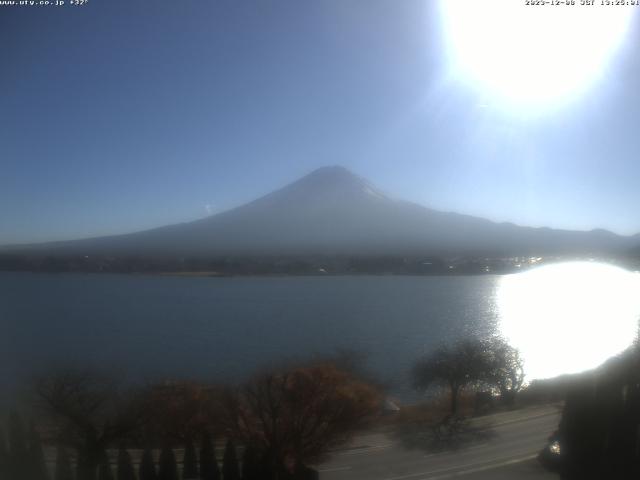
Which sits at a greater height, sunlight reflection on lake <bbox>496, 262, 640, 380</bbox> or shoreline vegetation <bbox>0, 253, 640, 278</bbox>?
shoreline vegetation <bbox>0, 253, 640, 278</bbox>

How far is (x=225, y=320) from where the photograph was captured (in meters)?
2.81

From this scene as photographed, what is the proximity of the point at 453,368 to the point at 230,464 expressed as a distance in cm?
108

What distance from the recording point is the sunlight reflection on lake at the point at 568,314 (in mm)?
2332

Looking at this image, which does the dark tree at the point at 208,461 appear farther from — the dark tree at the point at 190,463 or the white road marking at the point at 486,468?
the white road marking at the point at 486,468

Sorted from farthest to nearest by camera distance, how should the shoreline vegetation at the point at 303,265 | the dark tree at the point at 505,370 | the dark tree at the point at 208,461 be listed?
the shoreline vegetation at the point at 303,265 → the dark tree at the point at 505,370 → the dark tree at the point at 208,461

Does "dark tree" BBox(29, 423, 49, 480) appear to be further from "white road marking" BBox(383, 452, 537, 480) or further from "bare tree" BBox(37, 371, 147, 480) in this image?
"white road marking" BBox(383, 452, 537, 480)

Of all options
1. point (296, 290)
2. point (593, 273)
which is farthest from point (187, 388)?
point (593, 273)

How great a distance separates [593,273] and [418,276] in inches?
47.3

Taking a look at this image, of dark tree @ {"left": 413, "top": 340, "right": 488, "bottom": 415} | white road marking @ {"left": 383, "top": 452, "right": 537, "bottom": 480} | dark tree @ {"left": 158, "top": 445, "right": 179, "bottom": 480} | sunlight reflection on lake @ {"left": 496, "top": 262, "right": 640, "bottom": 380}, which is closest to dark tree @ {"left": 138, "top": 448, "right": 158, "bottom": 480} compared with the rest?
dark tree @ {"left": 158, "top": 445, "right": 179, "bottom": 480}

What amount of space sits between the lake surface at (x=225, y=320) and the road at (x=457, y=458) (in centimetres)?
32

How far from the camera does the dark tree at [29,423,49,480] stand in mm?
1824

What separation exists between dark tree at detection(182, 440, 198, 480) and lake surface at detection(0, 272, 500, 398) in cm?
36

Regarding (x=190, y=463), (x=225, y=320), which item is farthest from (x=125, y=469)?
(x=225, y=320)

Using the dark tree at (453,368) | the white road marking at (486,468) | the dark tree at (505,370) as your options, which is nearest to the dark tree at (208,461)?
the white road marking at (486,468)
